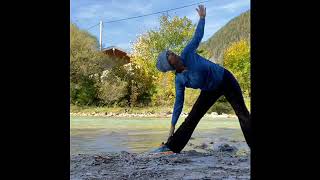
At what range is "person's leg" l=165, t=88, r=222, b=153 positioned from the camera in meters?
6.44

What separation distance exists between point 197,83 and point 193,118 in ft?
1.76

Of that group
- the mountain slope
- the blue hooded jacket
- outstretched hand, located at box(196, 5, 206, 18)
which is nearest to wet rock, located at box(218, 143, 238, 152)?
the blue hooded jacket

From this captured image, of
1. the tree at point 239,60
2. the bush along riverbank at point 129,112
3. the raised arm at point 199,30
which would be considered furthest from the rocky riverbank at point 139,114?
the raised arm at point 199,30

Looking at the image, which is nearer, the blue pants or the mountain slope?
the blue pants

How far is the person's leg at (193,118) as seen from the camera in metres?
6.44

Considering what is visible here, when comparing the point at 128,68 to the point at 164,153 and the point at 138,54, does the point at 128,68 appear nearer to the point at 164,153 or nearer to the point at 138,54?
the point at 138,54

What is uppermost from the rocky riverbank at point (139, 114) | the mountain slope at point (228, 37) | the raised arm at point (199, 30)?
the mountain slope at point (228, 37)

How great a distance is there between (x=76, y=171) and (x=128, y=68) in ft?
40.1

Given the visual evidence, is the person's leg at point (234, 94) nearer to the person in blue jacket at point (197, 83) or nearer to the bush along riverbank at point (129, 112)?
the person in blue jacket at point (197, 83)

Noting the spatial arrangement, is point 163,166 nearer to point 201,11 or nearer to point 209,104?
point 209,104

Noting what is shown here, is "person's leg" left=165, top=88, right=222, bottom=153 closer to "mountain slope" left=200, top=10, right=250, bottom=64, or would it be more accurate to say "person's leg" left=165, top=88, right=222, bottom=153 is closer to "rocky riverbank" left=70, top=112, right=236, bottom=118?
"rocky riverbank" left=70, top=112, right=236, bottom=118

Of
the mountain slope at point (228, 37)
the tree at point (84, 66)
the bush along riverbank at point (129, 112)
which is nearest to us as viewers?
the bush along riverbank at point (129, 112)

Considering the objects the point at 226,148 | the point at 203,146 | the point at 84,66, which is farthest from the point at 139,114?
the point at 226,148

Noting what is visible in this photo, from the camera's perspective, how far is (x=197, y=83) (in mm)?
6391
